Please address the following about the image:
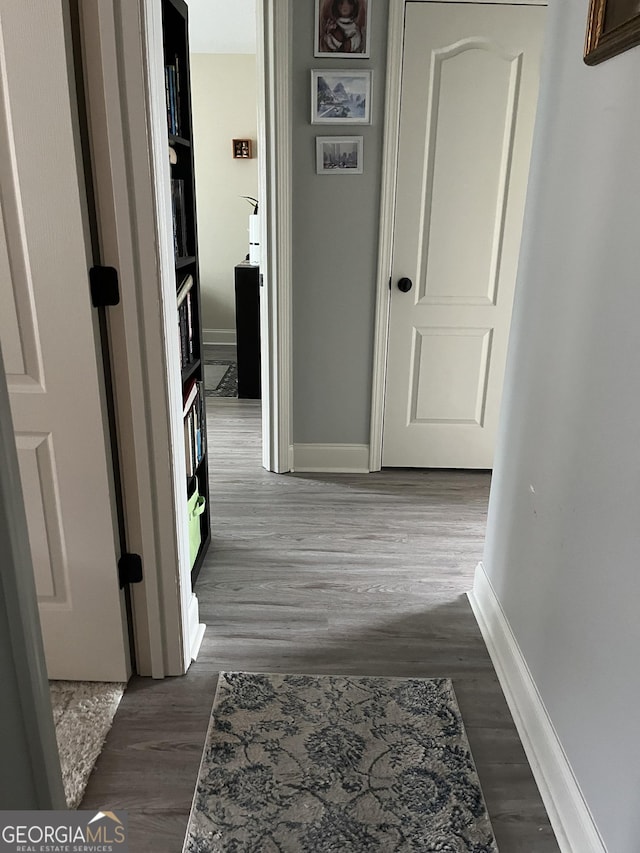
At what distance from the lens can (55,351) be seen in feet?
5.18

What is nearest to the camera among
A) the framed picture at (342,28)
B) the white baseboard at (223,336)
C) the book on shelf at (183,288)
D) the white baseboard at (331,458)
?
the book on shelf at (183,288)

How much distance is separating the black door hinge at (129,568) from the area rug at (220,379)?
A: 9.39 feet

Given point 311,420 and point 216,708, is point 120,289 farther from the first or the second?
point 311,420

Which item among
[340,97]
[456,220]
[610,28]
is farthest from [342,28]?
[610,28]

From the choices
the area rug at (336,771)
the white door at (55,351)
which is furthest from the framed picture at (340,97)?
the area rug at (336,771)

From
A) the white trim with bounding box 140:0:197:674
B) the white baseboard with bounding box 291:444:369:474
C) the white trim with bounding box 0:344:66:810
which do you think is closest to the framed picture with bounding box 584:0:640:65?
the white trim with bounding box 140:0:197:674

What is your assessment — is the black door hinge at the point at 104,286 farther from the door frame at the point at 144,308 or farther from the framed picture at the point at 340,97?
the framed picture at the point at 340,97

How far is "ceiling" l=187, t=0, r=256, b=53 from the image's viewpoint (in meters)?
4.53

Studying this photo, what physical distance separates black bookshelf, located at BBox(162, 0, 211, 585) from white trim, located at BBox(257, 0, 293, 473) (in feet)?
2.35

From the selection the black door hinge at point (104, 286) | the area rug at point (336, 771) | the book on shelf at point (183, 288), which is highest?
the black door hinge at point (104, 286)

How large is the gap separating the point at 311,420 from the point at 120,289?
1.92 meters

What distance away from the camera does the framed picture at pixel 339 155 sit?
2.96 meters

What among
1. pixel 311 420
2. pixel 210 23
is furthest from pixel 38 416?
pixel 210 23

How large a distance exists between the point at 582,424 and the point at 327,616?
1.17m
